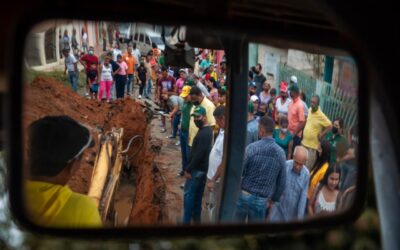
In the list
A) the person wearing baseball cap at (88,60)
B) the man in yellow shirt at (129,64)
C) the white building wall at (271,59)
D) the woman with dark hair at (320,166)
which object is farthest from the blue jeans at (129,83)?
the woman with dark hair at (320,166)

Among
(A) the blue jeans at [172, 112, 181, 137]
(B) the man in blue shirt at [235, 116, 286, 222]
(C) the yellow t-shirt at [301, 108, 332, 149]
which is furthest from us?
(A) the blue jeans at [172, 112, 181, 137]

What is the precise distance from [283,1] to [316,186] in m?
0.50

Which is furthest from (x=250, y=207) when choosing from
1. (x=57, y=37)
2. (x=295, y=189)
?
(x=57, y=37)

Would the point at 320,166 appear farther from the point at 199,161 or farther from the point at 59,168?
the point at 59,168

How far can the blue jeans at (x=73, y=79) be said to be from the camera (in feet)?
6.01

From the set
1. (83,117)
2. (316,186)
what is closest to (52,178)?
(83,117)

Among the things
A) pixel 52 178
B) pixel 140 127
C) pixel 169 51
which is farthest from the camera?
pixel 140 127

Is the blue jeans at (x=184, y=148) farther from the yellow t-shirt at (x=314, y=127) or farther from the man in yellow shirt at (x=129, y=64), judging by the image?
the yellow t-shirt at (x=314, y=127)

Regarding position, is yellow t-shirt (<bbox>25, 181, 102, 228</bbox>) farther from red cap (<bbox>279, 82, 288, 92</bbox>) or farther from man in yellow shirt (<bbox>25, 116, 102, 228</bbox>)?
red cap (<bbox>279, 82, 288, 92</bbox>)

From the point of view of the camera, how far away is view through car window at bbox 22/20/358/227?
157 cm

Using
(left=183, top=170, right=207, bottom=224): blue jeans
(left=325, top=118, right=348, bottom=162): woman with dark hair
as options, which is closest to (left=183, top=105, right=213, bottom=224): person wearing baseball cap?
(left=183, top=170, right=207, bottom=224): blue jeans

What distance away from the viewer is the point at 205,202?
76.6 inches

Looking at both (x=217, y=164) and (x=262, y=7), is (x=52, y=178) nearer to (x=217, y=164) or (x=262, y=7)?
(x=217, y=164)

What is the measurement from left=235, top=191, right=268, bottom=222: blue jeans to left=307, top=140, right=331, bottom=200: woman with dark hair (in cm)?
12
